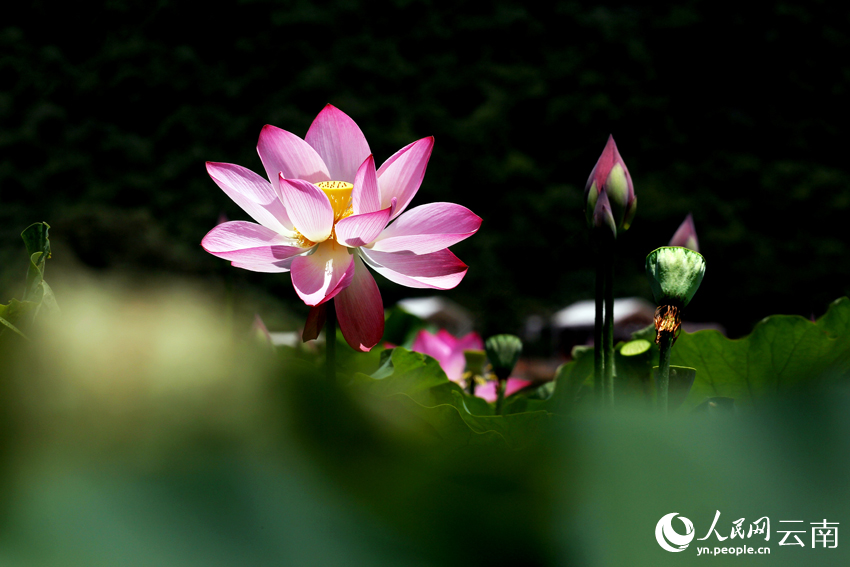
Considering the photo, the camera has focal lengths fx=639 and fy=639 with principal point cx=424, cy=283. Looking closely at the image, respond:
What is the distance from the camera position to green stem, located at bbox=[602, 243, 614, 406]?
177 mm

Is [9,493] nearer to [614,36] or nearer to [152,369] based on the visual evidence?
[152,369]

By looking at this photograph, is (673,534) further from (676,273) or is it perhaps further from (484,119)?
(484,119)

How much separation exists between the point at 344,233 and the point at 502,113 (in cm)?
884

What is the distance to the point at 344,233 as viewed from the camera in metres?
0.18

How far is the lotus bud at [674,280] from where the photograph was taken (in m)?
0.16

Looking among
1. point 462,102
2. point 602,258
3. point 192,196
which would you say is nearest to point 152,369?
point 602,258

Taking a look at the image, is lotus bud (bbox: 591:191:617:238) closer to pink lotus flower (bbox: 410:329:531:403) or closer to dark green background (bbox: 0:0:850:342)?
pink lotus flower (bbox: 410:329:531:403)

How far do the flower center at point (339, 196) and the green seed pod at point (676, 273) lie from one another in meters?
0.10

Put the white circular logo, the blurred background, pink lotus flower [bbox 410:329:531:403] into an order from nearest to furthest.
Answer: the white circular logo, pink lotus flower [bbox 410:329:531:403], the blurred background

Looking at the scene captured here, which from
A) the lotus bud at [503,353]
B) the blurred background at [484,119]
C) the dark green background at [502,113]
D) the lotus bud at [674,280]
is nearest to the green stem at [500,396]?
the lotus bud at [503,353]

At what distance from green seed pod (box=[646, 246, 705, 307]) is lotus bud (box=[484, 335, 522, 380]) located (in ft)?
0.42

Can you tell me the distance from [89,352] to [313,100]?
8897 millimetres

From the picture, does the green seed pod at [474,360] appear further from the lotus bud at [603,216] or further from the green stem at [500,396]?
the lotus bud at [603,216]

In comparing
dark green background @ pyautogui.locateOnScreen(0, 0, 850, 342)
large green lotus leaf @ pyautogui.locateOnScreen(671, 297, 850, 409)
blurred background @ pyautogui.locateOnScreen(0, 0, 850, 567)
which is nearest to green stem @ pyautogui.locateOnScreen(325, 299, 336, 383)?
large green lotus leaf @ pyautogui.locateOnScreen(671, 297, 850, 409)
